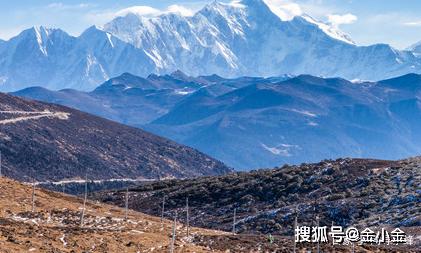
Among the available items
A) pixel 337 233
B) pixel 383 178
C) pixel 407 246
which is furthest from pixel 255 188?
pixel 337 233

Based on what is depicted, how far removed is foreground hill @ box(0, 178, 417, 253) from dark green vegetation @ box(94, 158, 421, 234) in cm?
2444

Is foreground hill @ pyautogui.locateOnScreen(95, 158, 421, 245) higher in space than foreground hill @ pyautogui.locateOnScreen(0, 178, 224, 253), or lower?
higher

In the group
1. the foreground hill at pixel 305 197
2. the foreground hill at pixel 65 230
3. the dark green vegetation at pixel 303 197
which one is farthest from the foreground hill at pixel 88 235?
the dark green vegetation at pixel 303 197

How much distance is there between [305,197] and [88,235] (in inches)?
2440

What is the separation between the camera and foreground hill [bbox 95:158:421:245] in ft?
317

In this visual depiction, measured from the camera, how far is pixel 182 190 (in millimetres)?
136875

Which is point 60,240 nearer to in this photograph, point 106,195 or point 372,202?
point 372,202

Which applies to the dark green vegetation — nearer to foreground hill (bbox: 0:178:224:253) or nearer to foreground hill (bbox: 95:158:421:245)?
foreground hill (bbox: 95:158:421:245)

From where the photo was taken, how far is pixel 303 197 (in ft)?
376

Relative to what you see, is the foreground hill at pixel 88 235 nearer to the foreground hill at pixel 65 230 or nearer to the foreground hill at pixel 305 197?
the foreground hill at pixel 65 230

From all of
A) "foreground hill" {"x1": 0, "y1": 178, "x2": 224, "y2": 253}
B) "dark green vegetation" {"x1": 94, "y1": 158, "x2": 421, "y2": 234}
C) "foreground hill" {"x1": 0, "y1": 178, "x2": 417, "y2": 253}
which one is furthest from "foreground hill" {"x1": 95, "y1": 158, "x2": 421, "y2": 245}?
"foreground hill" {"x1": 0, "y1": 178, "x2": 224, "y2": 253}

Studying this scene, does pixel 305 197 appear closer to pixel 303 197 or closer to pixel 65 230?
pixel 303 197

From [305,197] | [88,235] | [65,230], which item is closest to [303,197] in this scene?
[305,197]

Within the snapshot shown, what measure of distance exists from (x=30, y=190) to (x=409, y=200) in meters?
46.2
